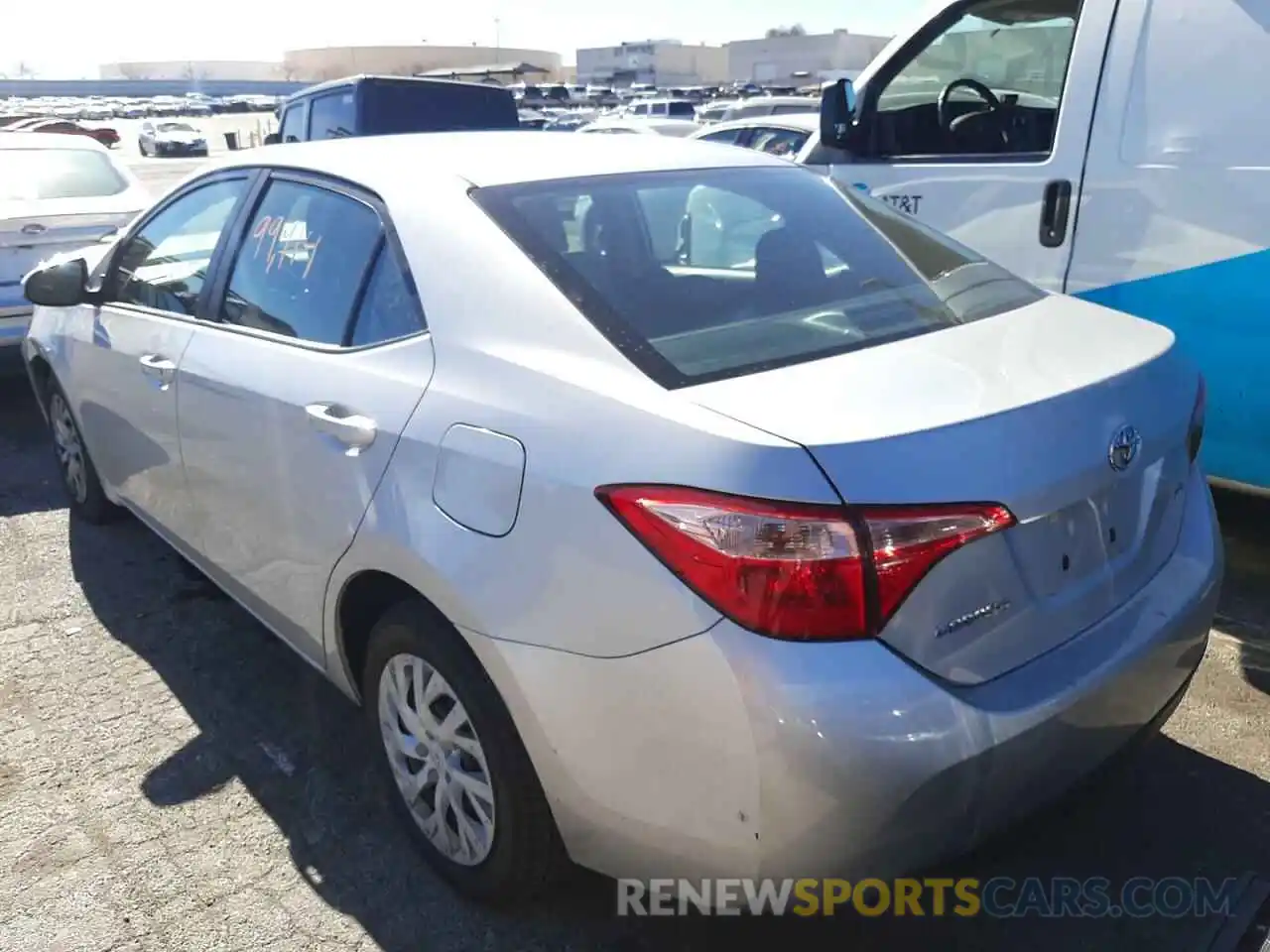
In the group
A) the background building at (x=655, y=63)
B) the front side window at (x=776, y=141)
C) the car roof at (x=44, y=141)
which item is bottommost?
the background building at (x=655, y=63)

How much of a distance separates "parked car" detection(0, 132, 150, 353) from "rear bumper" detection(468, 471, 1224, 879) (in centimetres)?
553

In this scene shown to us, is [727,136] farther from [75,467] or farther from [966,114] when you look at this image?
[75,467]

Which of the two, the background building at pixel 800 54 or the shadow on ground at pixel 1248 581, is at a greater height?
the shadow on ground at pixel 1248 581

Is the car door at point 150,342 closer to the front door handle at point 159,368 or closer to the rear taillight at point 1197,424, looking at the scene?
the front door handle at point 159,368

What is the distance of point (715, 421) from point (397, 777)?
1313 mm

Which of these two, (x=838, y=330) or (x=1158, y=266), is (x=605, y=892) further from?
(x=1158, y=266)

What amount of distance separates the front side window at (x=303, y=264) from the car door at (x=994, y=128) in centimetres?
264

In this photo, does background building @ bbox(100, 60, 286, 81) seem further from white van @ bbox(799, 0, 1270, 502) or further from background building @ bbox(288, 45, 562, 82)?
white van @ bbox(799, 0, 1270, 502)

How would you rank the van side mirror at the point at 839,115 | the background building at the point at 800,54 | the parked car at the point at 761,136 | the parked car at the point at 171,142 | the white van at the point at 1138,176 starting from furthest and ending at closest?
→ 1. the background building at the point at 800,54
2. the parked car at the point at 171,142
3. the parked car at the point at 761,136
4. the van side mirror at the point at 839,115
5. the white van at the point at 1138,176

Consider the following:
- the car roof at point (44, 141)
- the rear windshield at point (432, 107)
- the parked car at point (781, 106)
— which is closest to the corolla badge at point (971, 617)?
the car roof at point (44, 141)

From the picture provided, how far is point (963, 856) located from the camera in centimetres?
194

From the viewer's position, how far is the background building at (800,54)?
325 ft

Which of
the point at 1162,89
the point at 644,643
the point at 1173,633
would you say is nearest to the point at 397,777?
the point at 644,643

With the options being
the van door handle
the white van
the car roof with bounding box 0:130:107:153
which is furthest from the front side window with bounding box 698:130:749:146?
the van door handle
